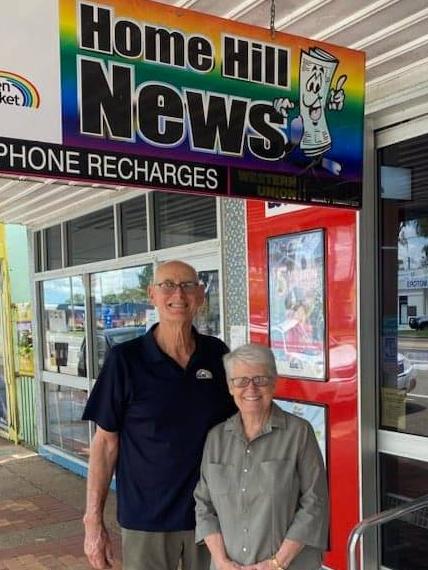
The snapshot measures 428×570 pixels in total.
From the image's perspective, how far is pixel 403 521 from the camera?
11.5ft

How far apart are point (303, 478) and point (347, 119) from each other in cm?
134

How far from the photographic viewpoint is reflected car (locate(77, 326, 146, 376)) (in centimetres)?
611

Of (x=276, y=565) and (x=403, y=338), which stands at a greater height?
(x=403, y=338)

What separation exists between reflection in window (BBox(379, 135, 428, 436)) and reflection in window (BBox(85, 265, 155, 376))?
266 centimetres

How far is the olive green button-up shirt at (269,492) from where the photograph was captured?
2027 millimetres

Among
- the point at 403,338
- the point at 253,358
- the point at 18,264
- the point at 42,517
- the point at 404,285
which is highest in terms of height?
the point at 18,264

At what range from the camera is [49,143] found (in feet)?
6.55

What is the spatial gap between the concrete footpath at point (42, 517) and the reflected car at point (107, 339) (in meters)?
1.22

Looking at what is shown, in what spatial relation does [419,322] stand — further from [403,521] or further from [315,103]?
[315,103]

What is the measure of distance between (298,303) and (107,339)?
3192 mm

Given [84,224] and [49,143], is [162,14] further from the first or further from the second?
[84,224]

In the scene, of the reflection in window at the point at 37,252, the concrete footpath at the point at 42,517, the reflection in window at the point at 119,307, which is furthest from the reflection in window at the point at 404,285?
the reflection in window at the point at 37,252

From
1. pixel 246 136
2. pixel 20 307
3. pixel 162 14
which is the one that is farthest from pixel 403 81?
pixel 20 307

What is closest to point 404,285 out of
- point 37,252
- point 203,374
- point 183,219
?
point 203,374
